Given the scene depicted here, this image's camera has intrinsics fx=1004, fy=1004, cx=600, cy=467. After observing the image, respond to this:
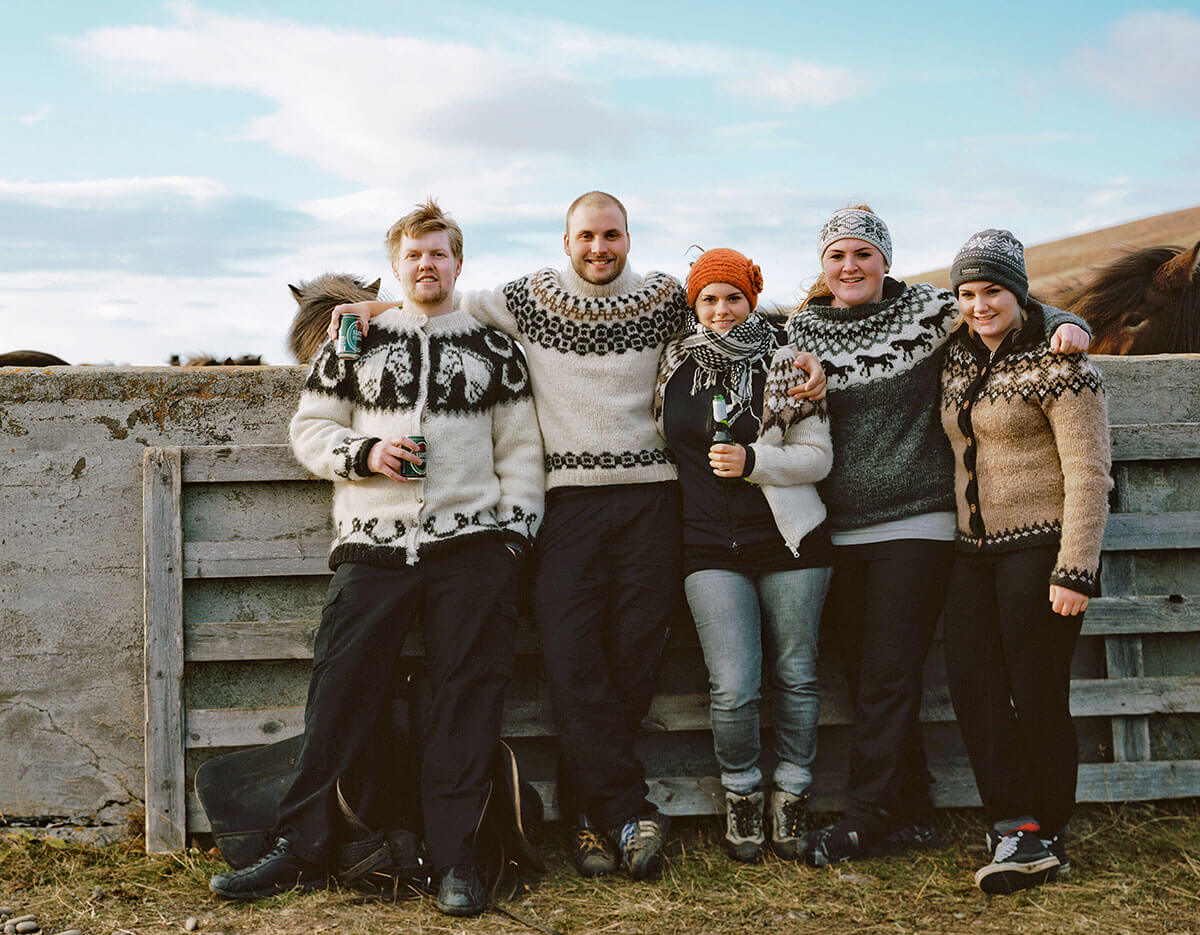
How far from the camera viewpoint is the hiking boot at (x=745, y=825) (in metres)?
3.44

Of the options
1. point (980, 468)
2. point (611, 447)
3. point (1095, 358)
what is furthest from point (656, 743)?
point (1095, 358)

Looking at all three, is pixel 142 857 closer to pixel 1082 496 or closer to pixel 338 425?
pixel 338 425

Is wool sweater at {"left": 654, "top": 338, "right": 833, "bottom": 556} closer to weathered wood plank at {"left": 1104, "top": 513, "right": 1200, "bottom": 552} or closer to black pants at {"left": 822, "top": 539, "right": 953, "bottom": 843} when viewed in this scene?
black pants at {"left": 822, "top": 539, "right": 953, "bottom": 843}

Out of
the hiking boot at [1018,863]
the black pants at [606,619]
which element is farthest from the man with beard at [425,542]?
the hiking boot at [1018,863]

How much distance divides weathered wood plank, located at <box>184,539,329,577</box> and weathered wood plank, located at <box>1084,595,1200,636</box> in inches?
117

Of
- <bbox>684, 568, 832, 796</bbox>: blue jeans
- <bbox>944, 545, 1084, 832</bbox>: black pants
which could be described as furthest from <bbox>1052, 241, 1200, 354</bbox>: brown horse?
<bbox>684, 568, 832, 796</bbox>: blue jeans

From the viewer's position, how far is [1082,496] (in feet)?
9.79

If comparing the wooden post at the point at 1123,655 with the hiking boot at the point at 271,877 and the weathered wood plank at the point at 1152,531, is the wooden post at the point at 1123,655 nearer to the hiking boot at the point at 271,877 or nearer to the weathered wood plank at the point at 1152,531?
the weathered wood plank at the point at 1152,531

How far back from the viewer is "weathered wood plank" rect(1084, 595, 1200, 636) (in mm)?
3932

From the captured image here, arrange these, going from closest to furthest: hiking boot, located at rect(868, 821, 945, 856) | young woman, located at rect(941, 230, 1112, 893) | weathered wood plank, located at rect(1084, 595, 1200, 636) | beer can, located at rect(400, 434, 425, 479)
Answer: young woman, located at rect(941, 230, 1112, 893)
beer can, located at rect(400, 434, 425, 479)
hiking boot, located at rect(868, 821, 945, 856)
weathered wood plank, located at rect(1084, 595, 1200, 636)

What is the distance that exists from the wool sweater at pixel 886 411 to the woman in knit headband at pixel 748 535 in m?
0.12

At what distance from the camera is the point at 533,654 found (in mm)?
3779

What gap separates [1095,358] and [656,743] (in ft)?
7.89

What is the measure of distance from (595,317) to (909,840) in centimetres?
217
